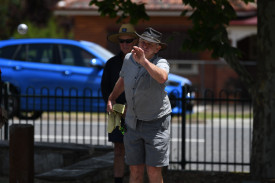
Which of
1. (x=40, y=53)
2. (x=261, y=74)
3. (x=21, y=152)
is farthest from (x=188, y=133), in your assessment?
(x=21, y=152)

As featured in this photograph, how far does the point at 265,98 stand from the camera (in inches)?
286

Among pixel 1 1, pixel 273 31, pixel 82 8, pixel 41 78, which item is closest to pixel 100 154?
pixel 273 31

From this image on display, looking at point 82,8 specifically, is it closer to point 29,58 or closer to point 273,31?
point 29,58

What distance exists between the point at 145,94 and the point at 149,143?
15.8 inches

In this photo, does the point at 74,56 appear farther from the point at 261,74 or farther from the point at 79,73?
the point at 261,74

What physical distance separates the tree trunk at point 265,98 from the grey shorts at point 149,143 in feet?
6.59

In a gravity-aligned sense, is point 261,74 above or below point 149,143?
above

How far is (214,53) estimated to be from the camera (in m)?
7.88

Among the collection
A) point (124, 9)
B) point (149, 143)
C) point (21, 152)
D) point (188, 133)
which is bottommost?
point (188, 133)

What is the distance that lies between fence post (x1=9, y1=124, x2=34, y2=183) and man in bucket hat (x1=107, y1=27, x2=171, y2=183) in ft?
3.46

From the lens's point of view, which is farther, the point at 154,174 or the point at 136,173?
the point at 136,173

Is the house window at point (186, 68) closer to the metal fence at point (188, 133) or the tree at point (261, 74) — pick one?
the metal fence at point (188, 133)

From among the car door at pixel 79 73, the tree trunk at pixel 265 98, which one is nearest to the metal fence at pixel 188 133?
the car door at pixel 79 73

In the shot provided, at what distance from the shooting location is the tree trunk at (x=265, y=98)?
7.20 meters
